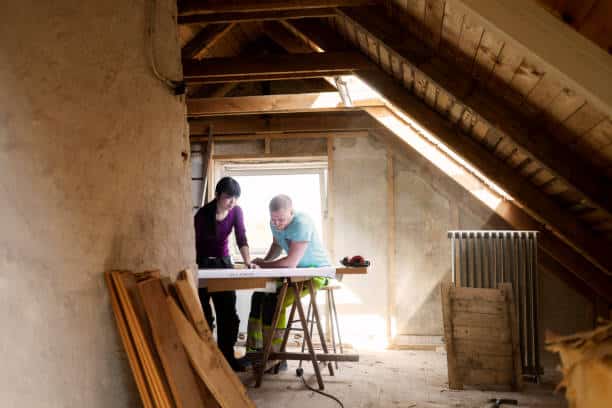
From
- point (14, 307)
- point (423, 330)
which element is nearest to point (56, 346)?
point (14, 307)

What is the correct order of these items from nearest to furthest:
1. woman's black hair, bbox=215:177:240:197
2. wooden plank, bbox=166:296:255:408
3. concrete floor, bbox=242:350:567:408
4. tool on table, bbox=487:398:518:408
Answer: wooden plank, bbox=166:296:255:408 → tool on table, bbox=487:398:518:408 → concrete floor, bbox=242:350:567:408 → woman's black hair, bbox=215:177:240:197

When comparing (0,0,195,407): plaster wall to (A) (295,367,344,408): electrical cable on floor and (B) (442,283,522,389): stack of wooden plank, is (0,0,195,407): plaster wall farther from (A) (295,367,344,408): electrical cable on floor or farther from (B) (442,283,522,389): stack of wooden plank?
(B) (442,283,522,389): stack of wooden plank

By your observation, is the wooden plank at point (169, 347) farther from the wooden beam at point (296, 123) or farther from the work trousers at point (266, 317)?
the wooden beam at point (296, 123)

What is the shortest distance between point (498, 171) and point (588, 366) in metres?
3.42

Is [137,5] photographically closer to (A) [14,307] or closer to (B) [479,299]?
(A) [14,307]

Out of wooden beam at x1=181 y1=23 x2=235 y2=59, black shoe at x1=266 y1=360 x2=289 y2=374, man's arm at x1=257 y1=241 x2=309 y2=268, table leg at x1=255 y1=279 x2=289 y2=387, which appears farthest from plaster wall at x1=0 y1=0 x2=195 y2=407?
wooden beam at x1=181 y1=23 x2=235 y2=59

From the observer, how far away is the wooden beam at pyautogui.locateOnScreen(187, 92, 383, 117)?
16.9 ft

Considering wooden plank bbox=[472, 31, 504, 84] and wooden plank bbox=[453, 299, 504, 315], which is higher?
wooden plank bbox=[472, 31, 504, 84]

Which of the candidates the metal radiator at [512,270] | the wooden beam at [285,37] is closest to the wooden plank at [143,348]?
the metal radiator at [512,270]

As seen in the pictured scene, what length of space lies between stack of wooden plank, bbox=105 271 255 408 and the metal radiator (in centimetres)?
260

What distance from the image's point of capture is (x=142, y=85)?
2.25 m

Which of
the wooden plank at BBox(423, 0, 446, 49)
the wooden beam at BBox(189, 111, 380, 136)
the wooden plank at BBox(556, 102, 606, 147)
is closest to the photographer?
the wooden plank at BBox(556, 102, 606, 147)

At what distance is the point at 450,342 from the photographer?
4.12 meters

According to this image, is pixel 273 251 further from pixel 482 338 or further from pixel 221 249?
pixel 482 338
